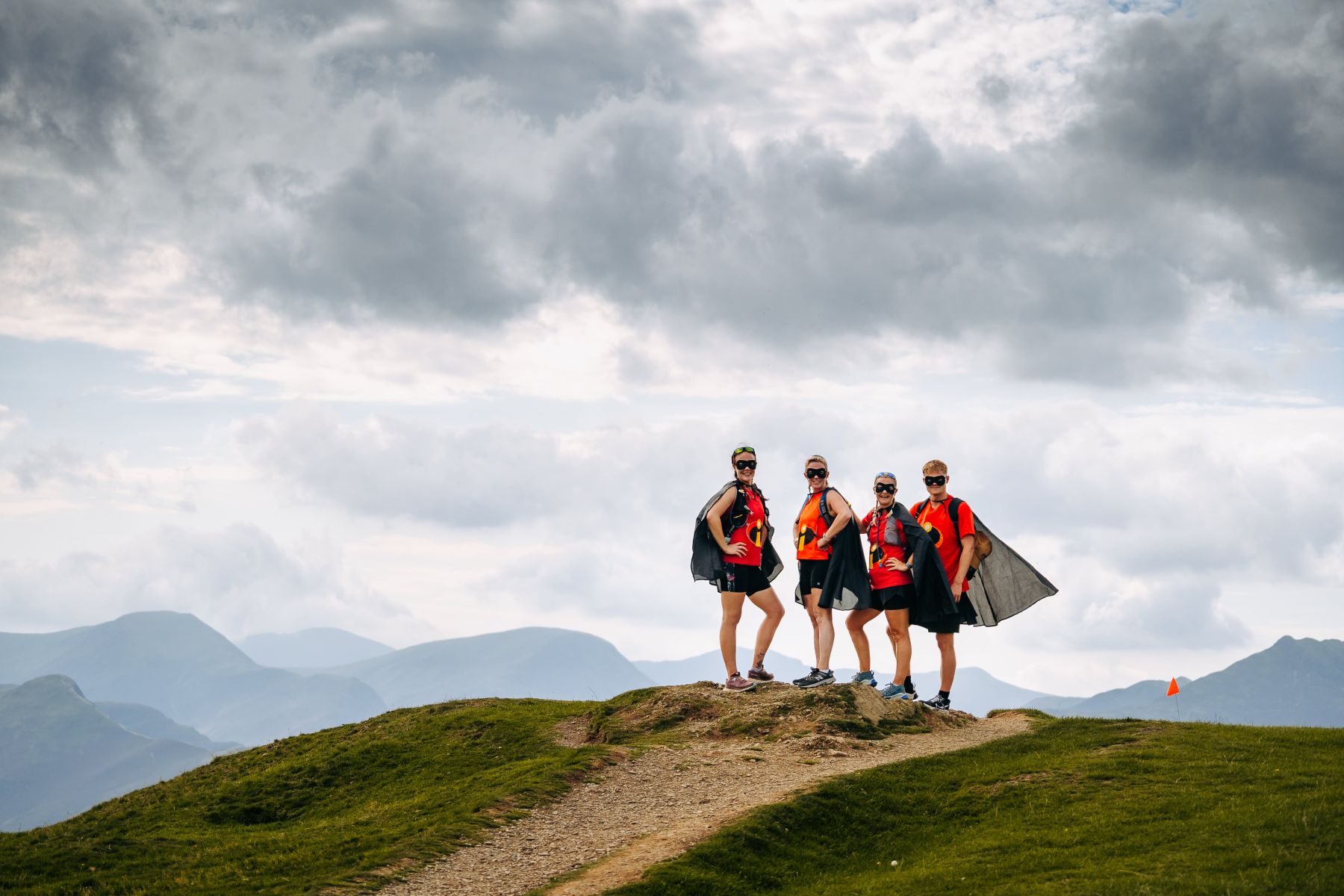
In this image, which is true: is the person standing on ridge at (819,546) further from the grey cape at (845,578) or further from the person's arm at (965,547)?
the person's arm at (965,547)

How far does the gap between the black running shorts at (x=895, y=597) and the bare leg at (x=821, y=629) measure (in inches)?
35.3

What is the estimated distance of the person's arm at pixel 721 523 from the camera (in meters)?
22.0

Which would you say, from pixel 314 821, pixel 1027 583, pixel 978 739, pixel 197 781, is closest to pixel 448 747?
pixel 314 821

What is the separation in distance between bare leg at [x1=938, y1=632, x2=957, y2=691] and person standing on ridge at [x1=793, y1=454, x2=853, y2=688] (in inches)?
83.8

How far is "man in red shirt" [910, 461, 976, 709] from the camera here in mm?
22344

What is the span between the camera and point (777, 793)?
58.2 ft

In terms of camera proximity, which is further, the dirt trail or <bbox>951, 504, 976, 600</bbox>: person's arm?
<bbox>951, 504, 976, 600</bbox>: person's arm

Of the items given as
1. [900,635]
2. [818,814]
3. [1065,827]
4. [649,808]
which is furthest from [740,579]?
[1065,827]

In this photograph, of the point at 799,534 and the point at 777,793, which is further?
the point at 799,534

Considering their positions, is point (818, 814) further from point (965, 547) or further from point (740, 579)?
point (965, 547)

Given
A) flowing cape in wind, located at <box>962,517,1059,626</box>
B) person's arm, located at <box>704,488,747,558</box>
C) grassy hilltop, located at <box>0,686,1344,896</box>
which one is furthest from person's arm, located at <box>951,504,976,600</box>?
person's arm, located at <box>704,488,747,558</box>

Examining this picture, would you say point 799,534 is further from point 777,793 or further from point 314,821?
point 314,821

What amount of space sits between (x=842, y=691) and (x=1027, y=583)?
4.54m

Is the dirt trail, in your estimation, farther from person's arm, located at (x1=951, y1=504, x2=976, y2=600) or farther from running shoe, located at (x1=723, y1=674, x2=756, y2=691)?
person's arm, located at (x1=951, y1=504, x2=976, y2=600)
